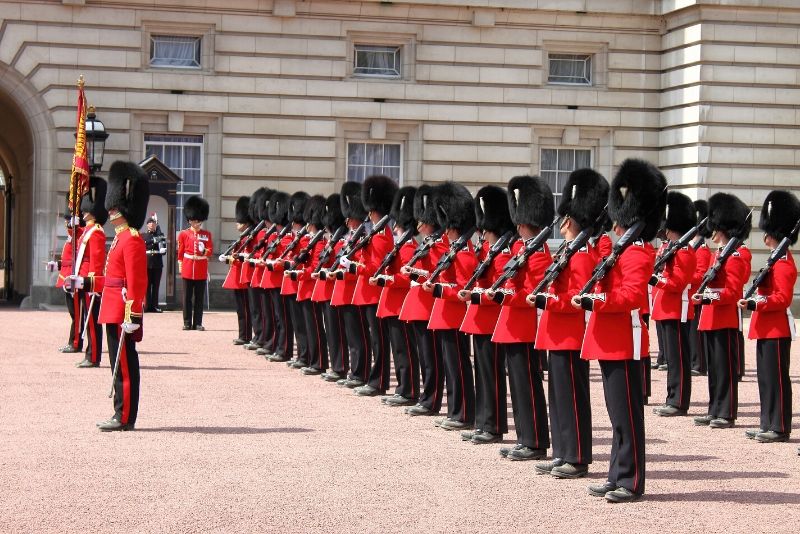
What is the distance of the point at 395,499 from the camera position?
6309mm

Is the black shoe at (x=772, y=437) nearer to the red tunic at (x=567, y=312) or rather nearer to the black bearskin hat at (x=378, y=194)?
the red tunic at (x=567, y=312)

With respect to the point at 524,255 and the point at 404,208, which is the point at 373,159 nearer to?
the point at 404,208

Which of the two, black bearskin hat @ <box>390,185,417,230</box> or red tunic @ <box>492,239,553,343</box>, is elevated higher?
black bearskin hat @ <box>390,185,417,230</box>

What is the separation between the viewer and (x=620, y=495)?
20.8 ft

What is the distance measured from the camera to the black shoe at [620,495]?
6332mm

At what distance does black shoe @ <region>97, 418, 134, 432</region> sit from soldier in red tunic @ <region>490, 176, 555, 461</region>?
→ 7.24ft

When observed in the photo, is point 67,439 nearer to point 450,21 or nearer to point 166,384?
point 166,384

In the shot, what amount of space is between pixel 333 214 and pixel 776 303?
4.65m

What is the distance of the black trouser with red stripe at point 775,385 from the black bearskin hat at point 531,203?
1871 mm

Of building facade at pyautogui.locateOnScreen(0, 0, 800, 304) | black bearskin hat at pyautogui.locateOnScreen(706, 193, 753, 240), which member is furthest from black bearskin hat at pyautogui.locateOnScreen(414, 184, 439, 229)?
building facade at pyautogui.locateOnScreen(0, 0, 800, 304)

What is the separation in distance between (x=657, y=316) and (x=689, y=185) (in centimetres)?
1051

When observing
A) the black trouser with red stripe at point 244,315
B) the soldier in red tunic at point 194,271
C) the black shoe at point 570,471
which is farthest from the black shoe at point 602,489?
the soldier in red tunic at point 194,271

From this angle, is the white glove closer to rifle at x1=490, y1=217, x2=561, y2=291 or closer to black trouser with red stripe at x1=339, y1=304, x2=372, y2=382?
rifle at x1=490, y1=217, x2=561, y2=291

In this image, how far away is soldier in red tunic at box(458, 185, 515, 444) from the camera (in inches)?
316
